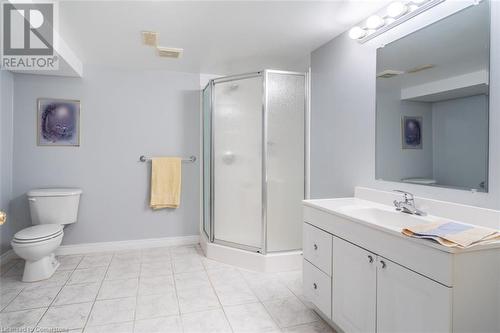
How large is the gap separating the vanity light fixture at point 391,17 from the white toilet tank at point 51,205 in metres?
2.99

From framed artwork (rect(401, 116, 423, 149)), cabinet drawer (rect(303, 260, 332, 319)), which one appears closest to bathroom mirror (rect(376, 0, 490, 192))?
framed artwork (rect(401, 116, 423, 149))

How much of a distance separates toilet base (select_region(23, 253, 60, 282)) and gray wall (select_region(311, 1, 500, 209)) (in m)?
2.53

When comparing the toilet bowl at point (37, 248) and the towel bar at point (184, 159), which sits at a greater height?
the towel bar at point (184, 159)

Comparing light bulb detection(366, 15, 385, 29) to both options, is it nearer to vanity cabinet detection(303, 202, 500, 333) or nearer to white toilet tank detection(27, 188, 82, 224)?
vanity cabinet detection(303, 202, 500, 333)

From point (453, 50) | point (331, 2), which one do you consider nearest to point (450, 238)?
point (453, 50)

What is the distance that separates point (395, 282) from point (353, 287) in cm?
31

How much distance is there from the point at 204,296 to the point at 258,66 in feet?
7.86

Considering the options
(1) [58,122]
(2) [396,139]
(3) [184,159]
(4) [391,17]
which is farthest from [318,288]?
(1) [58,122]

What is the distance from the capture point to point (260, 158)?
279 cm

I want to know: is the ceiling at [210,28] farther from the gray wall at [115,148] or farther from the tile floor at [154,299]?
the tile floor at [154,299]

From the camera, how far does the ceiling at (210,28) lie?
1932 mm

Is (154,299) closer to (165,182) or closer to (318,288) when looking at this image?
(318,288)

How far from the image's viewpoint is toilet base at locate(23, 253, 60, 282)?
8.09ft

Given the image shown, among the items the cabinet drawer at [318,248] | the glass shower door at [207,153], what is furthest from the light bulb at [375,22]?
the glass shower door at [207,153]
